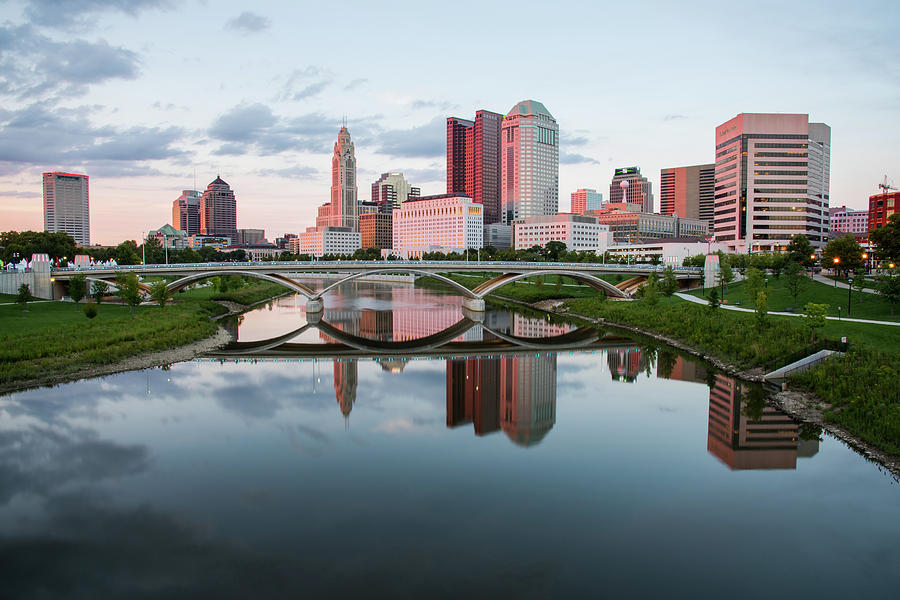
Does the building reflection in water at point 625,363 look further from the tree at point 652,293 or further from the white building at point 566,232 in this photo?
the white building at point 566,232

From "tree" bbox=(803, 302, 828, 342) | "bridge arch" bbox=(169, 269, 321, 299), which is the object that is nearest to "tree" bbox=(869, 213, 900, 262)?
"tree" bbox=(803, 302, 828, 342)

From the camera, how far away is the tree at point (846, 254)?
4833cm

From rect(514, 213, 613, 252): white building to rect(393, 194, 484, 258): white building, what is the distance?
13.4 meters

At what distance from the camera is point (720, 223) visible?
326 feet

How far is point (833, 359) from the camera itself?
76.9 feet

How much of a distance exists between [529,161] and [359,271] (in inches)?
5049

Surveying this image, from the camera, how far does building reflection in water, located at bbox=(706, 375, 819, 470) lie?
17.5m

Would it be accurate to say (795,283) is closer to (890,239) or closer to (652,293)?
(890,239)

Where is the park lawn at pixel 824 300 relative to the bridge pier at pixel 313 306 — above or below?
above

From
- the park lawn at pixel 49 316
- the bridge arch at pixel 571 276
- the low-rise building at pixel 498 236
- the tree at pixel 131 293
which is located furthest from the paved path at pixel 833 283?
the low-rise building at pixel 498 236

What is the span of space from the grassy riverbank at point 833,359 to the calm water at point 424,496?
5.06 feet

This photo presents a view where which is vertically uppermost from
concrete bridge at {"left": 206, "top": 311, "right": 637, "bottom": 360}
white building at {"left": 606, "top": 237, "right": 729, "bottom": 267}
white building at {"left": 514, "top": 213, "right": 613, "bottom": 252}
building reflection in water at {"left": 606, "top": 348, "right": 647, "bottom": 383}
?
white building at {"left": 514, "top": 213, "right": 613, "bottom": 252}

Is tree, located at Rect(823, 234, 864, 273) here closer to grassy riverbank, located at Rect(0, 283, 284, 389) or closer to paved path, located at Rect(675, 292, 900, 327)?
paved path, located at Rect(675, 292, 900, 327)

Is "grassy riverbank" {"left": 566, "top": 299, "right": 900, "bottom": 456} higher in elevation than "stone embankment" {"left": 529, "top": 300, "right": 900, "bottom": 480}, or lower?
higher
